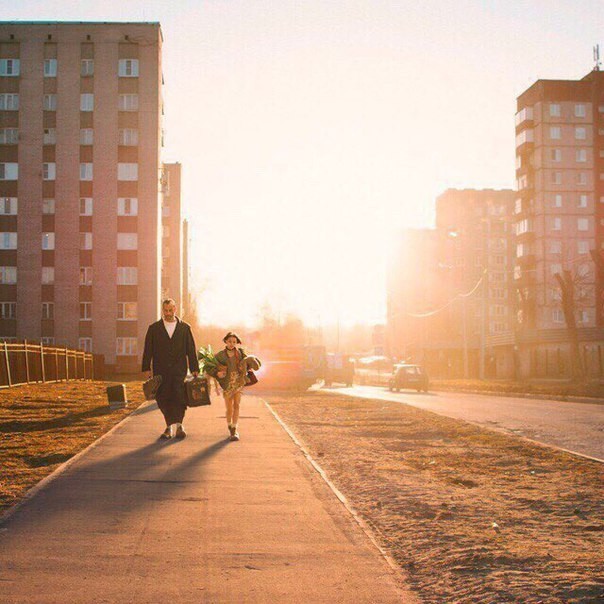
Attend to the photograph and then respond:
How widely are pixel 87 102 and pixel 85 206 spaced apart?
7.45 meters

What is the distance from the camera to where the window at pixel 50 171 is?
6369cm

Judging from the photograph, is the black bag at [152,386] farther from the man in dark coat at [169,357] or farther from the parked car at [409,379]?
the parked car at [409,379]

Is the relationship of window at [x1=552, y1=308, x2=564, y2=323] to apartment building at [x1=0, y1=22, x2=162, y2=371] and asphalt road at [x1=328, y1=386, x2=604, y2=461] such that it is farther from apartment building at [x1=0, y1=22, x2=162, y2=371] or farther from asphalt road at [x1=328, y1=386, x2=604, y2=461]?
asphalt road at [x1=328, y1=386, x2=604, y2=461]

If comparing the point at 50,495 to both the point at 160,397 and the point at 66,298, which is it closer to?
the point at 160,397

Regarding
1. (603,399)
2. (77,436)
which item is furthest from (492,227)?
(77,436)

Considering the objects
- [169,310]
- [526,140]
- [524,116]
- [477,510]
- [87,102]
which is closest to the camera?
[477,510]

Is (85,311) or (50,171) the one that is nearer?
(85,311)

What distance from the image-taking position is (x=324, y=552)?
6.30m

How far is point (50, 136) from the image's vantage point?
6381 cm

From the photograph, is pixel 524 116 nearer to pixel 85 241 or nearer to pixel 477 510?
pixel 85 241

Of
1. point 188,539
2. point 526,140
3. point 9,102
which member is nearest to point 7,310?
point 9,102

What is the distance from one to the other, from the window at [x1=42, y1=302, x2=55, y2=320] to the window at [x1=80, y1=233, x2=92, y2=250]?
14.8ft

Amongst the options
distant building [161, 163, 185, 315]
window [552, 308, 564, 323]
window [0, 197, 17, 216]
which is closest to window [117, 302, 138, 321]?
window [0, 197, 17, 216]

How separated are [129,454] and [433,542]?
5671 mm
